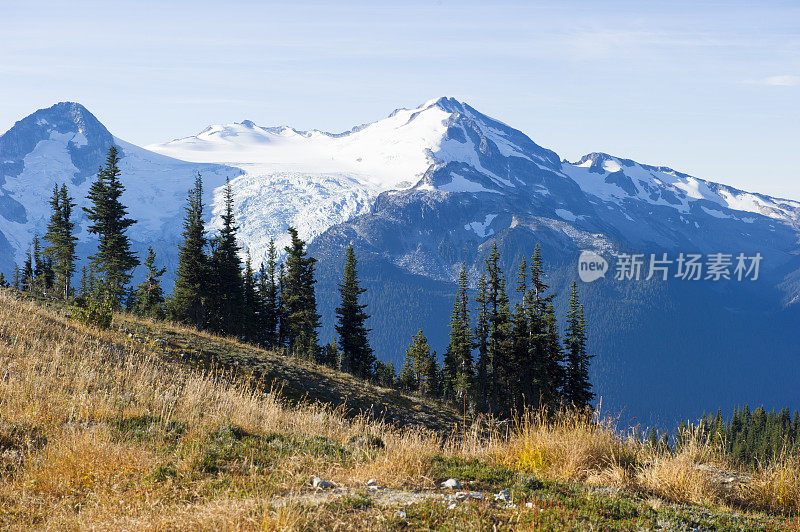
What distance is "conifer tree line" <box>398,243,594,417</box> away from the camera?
44844 mm

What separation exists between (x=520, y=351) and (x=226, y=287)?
100.0 feet

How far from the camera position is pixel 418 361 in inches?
2586

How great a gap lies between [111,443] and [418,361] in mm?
59849

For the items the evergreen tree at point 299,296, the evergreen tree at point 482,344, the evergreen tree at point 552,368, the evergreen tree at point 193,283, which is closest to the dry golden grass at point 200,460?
the evergreen tree at point 552,368

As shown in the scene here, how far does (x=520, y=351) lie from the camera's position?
45.4m

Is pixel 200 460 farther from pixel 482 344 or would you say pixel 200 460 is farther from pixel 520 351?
pixel 482 344

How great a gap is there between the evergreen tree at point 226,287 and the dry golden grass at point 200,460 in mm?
40056

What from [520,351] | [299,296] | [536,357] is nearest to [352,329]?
[299,296]

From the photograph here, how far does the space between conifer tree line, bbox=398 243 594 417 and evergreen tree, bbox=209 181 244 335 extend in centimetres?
2397

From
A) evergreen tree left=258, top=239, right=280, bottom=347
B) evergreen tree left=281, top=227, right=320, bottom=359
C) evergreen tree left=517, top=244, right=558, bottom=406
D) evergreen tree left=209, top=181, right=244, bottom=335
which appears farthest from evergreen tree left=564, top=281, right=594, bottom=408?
evergreen tree left=209, top=181, right=244, bottom=335

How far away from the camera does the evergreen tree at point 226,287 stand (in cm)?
4966

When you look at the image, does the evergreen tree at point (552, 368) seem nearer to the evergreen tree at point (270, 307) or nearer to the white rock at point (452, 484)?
the evergreen tree at point (270, 307)

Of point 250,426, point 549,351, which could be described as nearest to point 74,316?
point 250,426

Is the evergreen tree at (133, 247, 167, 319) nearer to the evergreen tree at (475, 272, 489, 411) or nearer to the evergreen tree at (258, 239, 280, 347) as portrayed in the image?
the evergreen tree at (258, 239, 280, 347)
